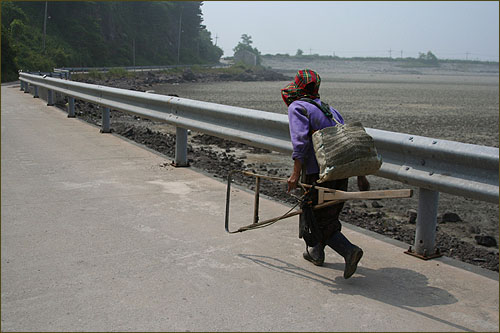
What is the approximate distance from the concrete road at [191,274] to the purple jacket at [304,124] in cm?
87

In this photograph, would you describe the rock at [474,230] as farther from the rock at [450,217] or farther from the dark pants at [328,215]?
the dark pants at [328,215]

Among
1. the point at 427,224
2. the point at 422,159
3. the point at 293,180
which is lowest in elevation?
the point at 427,224

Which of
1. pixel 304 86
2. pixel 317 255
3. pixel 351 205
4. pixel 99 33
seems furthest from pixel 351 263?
pixel 99 33

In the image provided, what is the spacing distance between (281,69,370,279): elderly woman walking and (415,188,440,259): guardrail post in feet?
2.03

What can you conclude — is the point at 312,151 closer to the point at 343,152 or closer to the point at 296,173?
the point at 296,173

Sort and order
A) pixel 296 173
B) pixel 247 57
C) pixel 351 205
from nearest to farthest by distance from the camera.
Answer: pixel 296 173 → pixel 351 205 → pixel 247 57

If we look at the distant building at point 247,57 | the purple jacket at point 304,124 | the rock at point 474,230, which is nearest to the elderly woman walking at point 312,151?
the purple jacket at point 304,124

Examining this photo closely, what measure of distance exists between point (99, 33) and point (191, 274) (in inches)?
3446

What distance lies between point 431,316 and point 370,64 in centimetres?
13891

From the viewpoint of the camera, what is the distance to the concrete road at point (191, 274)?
3.59 meters

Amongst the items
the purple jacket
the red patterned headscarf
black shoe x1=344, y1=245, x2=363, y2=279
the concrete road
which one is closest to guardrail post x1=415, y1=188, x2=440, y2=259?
the concrete road

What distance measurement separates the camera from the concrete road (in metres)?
3.59

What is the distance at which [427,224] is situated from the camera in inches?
189

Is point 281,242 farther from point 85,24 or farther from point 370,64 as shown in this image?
point 370,64
